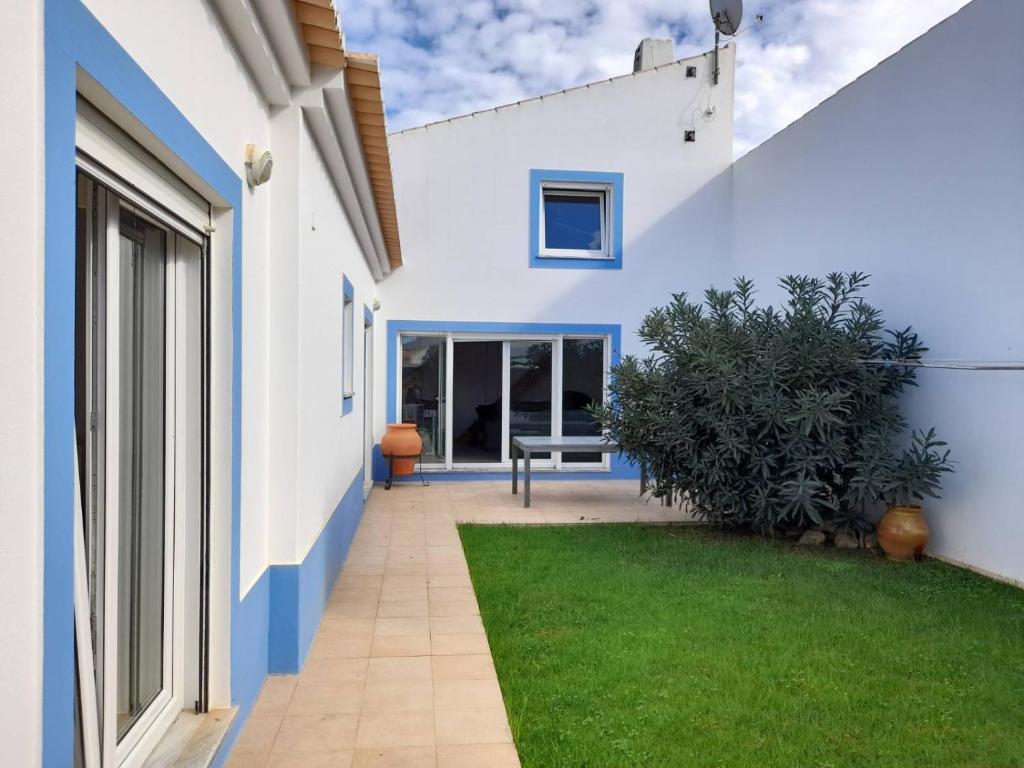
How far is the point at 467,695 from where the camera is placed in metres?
3.80

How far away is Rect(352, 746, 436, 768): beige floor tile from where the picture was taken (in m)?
3.09

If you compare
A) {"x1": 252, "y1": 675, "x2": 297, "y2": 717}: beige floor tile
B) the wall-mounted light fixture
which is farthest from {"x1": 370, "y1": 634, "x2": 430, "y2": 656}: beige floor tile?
the wall-mounted light fixture

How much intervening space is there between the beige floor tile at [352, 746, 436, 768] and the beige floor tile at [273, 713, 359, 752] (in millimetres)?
122

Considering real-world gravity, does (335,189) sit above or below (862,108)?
below

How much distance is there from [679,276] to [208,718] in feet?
33.0

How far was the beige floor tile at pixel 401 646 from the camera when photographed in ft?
14.4

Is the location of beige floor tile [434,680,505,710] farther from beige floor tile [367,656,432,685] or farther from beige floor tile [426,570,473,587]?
beige floor tile [426,570,473,587]

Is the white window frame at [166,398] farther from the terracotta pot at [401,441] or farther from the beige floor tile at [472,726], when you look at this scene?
the terracotta pot at [401,441]

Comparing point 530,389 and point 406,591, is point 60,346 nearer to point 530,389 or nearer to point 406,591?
point 406,591

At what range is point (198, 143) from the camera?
2.68m

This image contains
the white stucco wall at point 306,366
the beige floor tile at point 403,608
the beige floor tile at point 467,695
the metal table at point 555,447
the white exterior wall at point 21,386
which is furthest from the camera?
the metal table at point 555,447

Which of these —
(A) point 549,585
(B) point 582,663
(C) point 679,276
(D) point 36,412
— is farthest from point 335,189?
(C) point 679,276

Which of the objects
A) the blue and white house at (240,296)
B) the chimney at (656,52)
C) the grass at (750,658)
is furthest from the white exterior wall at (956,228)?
the chimney at (656,52)

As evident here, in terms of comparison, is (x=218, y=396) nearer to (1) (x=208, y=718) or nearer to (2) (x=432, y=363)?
(1) (x=208, y=718)
